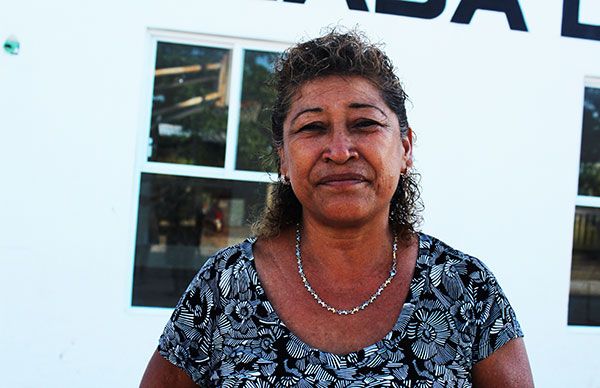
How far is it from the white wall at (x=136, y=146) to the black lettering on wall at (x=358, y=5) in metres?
0.03

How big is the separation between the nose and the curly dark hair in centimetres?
19

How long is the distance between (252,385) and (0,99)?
3105mm

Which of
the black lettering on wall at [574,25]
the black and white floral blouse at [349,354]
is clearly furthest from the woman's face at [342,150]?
the black lettering on wall at [574,25]

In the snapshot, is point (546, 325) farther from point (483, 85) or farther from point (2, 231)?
point (2, 231)

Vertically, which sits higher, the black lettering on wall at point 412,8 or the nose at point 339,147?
the black lettering on wall at point 412,8

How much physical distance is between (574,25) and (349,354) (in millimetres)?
3697

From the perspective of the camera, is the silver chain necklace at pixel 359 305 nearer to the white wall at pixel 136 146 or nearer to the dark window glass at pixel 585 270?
the white wall at pixel 136 146

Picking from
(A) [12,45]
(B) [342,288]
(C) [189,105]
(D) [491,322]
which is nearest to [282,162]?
(B) [342,288]

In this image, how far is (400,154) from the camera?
6.40ft

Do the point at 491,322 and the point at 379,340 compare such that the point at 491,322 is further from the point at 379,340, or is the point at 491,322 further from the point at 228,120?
the point at 228,120

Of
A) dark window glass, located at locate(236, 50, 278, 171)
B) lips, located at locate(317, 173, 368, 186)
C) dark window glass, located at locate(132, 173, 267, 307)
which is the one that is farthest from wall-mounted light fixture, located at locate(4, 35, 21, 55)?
lips, located at locate(317, 173, 368, 186)

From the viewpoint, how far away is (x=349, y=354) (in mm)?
1709

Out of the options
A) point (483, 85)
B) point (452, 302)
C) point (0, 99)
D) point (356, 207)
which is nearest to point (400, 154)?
point (356, 207)

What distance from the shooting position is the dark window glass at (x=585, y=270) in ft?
15.5
